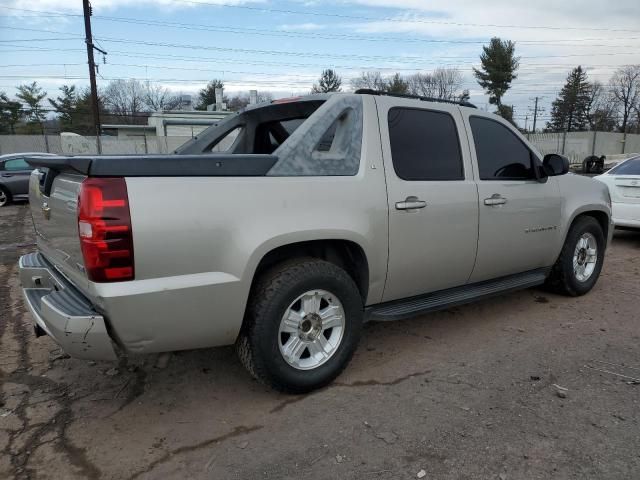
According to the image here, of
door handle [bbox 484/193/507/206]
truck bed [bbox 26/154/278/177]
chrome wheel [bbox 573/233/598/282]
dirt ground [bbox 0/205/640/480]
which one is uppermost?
truck bed [bbox 26/154/278/177]

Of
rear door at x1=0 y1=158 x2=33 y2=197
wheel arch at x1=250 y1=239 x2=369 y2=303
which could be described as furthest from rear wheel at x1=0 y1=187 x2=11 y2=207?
wheel arch at x1=250 y1=239 x2=369 y2=303

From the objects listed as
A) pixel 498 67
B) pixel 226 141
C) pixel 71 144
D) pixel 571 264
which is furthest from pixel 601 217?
pixel 498 67

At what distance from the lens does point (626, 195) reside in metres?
8.07

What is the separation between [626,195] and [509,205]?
5.10 metres

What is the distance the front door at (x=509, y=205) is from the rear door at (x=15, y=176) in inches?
592

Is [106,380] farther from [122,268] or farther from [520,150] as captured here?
[520,150]

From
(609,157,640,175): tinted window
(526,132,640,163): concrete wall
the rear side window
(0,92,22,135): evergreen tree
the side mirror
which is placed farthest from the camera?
(0,92,22,135): evergreen tree

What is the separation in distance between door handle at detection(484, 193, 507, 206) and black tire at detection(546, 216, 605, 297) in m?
1.28

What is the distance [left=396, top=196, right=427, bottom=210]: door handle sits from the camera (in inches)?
136

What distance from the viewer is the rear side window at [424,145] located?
11.7 ft

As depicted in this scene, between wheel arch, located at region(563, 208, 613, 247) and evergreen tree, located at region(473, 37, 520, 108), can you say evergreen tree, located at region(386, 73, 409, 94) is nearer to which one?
evergreen tree, located at region(473, 37, 520, 108)

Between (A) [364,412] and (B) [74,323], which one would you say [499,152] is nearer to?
(A) [364,412]

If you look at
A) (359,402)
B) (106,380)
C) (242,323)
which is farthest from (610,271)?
(106,380)

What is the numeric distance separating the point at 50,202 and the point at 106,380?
1.27 m
